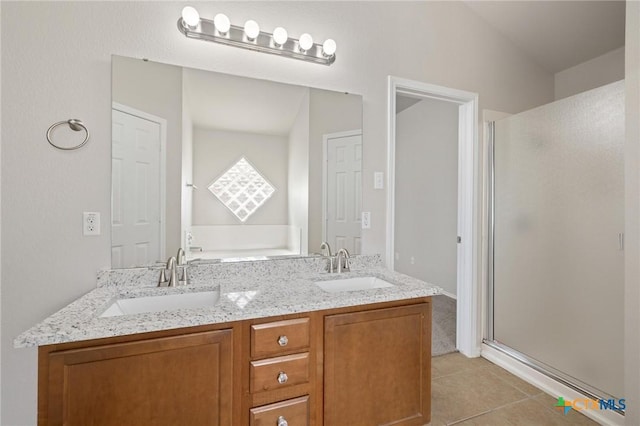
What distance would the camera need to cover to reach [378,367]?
56.1 inches

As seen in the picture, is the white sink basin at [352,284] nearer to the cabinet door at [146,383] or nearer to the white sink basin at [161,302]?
the white sink basin at [161,302]

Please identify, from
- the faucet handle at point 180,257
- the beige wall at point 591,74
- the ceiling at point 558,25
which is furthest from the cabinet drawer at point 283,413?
the beige wall at point 591,74

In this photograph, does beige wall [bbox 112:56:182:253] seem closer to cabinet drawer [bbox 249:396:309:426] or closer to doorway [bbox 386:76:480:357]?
cabinet drawer [bbox 249:396:309:426]

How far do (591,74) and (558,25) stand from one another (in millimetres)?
737

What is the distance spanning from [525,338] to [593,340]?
0.45 meters

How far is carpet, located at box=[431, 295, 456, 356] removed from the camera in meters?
2.62

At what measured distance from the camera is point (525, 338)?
2277 millimetres

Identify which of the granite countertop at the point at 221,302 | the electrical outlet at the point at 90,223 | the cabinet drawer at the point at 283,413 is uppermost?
the electrical outlet at the point at 90,223

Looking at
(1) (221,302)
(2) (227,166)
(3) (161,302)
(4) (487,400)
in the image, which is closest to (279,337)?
(1) (221,302)

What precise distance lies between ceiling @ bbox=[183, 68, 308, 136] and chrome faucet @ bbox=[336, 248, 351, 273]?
32.6 inches

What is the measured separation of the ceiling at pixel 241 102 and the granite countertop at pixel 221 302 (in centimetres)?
89

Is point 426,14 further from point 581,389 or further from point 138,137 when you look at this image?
point 581,389

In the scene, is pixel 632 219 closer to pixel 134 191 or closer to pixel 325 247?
pixel 325 247

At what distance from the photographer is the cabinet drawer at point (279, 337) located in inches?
48.0
